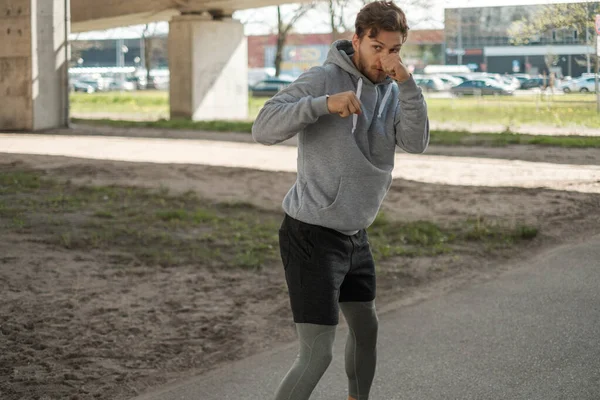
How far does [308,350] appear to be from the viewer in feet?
11.6

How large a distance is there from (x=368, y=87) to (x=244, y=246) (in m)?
5.61

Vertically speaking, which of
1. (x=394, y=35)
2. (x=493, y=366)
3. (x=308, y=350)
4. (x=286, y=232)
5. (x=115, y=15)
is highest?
(x=115, y=15)

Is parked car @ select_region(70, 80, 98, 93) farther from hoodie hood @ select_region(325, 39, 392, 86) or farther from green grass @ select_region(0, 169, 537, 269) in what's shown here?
hoodie hood @ select_region(325, 39, 392, 86)

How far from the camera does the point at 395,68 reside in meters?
3.33

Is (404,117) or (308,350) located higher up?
(404,117)

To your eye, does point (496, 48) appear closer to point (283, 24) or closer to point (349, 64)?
point (283, 24)

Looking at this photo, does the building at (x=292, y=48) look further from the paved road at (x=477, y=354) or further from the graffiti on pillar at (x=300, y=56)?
the paved road at (x=477, y=354)

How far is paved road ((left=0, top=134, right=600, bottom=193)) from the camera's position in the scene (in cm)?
1380

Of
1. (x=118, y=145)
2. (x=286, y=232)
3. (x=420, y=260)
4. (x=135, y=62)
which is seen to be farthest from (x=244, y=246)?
(x=135, y=62)

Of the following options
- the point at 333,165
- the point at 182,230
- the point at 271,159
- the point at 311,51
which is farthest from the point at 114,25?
the point at 311,51

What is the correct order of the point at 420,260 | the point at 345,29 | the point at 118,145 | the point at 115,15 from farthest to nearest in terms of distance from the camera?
1. the point at 345,29
2. the point at 115,15
3. the point at 118,145
4. the point at 420,260

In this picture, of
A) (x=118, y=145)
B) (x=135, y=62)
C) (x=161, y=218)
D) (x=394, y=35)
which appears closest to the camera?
(x=394, y=35)

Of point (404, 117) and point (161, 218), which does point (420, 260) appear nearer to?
point (161, 218)

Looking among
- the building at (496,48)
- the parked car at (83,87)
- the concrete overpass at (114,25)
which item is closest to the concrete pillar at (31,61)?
the concrete overpass at (114,25)
